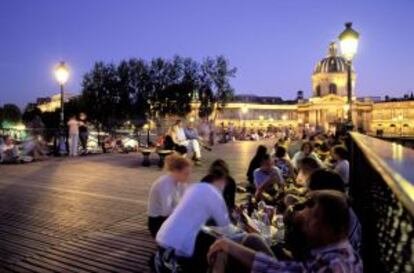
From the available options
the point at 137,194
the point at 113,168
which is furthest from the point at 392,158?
the point at 113,168

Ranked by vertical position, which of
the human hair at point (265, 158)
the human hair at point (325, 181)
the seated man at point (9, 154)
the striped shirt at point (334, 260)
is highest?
the human hair at point (325, 181)

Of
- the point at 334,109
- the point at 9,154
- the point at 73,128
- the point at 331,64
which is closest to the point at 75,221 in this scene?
the point at 9,154

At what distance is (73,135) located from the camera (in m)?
24.9

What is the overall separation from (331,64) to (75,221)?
479 feet

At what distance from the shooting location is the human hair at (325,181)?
5400 millimetres

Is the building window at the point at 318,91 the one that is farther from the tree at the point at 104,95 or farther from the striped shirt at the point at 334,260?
the striped shirt at the point at 334,260

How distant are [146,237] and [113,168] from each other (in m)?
11.3

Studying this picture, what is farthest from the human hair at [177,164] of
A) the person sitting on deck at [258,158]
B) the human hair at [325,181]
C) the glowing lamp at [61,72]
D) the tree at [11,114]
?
the tree at [11,114]

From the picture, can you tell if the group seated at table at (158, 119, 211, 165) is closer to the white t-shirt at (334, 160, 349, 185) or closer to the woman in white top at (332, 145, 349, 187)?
the woman in white top at (332, 145, 349, 187)

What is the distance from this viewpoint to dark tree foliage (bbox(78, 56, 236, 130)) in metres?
54.9

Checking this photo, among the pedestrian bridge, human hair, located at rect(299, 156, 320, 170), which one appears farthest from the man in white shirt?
human hair, located at rect(299, 156, 320, 170)

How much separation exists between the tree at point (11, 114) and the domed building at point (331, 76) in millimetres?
85472

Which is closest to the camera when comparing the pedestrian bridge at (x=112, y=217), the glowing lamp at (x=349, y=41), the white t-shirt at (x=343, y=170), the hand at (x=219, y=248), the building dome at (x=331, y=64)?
the pedestrian bridge at (x=112, y=217)

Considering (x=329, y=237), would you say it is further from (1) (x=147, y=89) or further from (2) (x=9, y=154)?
(1) (x=147, y=89)
